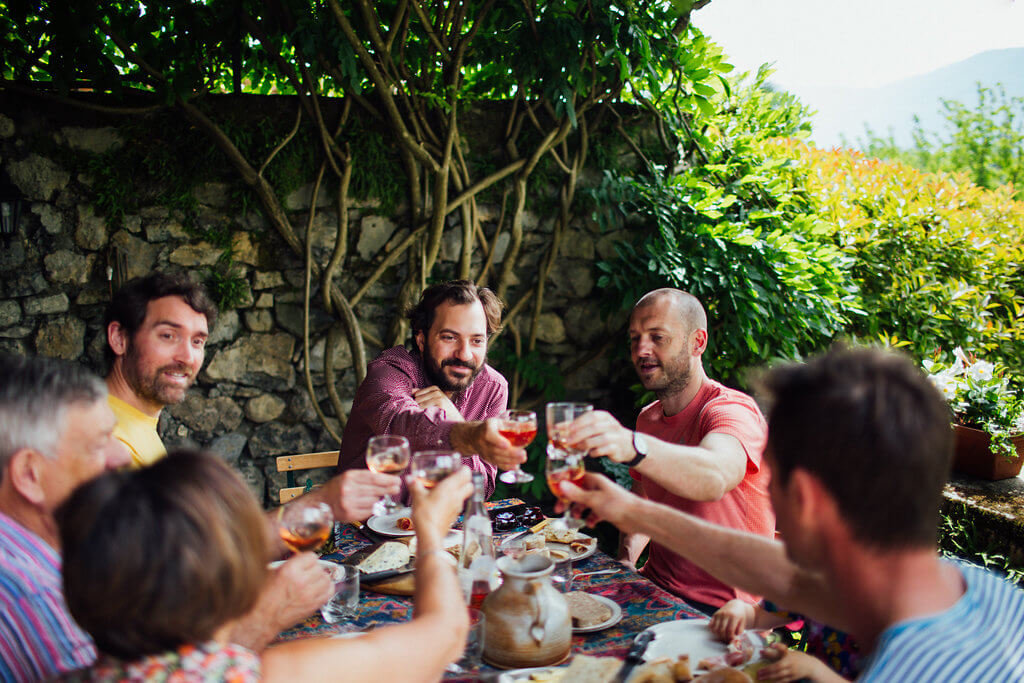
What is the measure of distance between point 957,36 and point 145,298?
8.17 meters

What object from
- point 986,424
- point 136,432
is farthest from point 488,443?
point 986,424

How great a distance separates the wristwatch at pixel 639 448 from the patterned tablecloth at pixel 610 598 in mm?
334

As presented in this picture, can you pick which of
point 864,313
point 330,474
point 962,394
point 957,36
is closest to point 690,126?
point 864,313

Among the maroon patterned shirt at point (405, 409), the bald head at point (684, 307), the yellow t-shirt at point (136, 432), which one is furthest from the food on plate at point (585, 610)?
the yellow t-shirt at point (136, 432)

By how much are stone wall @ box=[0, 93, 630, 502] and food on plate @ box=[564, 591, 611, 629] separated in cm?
287

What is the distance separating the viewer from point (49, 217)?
388 cm

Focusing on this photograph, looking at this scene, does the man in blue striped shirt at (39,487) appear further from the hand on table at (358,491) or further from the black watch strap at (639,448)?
the black watch strap at (639,448)

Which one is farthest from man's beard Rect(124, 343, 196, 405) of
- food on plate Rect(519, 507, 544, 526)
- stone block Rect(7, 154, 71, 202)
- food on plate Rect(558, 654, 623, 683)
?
stone block Rect(7, 154, 71, 202)

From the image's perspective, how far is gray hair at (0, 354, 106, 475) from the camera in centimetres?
136

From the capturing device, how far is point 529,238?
16.0 feet

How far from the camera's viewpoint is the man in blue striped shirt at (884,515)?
1.10 meters

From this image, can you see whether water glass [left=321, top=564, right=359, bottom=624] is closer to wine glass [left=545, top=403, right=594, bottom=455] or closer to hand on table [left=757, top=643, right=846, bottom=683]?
wine glass [left=545, top=403, right=594, bottom=455]

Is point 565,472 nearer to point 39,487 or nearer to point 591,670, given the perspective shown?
point 591,670

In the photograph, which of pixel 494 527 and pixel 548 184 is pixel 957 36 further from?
pixel 494 527
